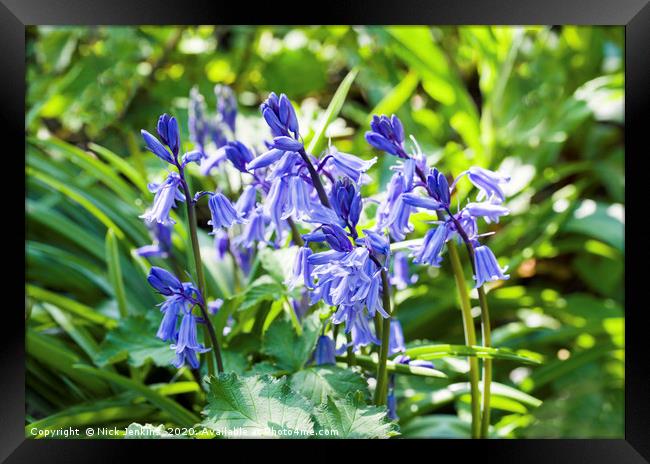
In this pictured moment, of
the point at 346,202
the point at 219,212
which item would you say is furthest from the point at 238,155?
the point at 346,202

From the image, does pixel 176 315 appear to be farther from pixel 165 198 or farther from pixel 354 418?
pixel 354 418

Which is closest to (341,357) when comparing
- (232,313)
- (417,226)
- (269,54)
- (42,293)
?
(232,313)

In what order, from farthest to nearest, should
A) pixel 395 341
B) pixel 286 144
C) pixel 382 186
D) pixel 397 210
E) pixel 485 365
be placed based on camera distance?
1. pixel 382 186
2. pixel 395 341
3. pixel 485 365
4. pixel 397 210
5. pixel 286 144

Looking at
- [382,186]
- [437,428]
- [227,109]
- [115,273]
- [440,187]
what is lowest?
[437,428]

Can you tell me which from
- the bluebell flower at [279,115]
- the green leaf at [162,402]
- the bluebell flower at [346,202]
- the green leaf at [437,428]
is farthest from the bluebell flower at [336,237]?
the green leaf at [437,428]

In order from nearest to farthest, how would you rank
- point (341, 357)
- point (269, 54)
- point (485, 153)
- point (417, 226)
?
point (341, 357) → point (417, 226) → point (485, 153) → point (269, 54)
